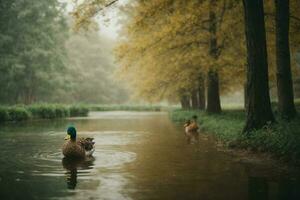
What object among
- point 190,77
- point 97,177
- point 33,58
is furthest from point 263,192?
point 33,58

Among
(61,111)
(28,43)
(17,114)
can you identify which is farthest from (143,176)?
(28,43)

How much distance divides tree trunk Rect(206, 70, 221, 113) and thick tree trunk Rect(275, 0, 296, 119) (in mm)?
9885

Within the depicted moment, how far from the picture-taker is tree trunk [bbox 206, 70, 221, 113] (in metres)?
27.8

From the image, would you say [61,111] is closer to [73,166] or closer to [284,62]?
[284,62]

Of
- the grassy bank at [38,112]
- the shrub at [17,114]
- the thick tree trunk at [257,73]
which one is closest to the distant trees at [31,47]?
the grassy bank at [38,112]

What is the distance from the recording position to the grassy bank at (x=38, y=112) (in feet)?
115

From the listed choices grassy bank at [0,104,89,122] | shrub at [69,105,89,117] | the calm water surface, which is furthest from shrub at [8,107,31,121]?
the calm water surface

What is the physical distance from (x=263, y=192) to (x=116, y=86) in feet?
357

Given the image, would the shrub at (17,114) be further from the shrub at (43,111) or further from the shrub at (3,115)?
the shrub at (43,111)

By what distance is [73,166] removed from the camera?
12188 millimetres

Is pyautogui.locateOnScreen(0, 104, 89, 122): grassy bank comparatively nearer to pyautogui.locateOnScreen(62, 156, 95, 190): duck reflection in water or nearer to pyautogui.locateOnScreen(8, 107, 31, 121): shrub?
pyautogui.locateOnScreen(8, 107, 31, 121): shrub

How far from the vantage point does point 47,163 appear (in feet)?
41.9

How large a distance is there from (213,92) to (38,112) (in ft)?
67.7

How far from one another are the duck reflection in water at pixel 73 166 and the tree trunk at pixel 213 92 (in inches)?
600
